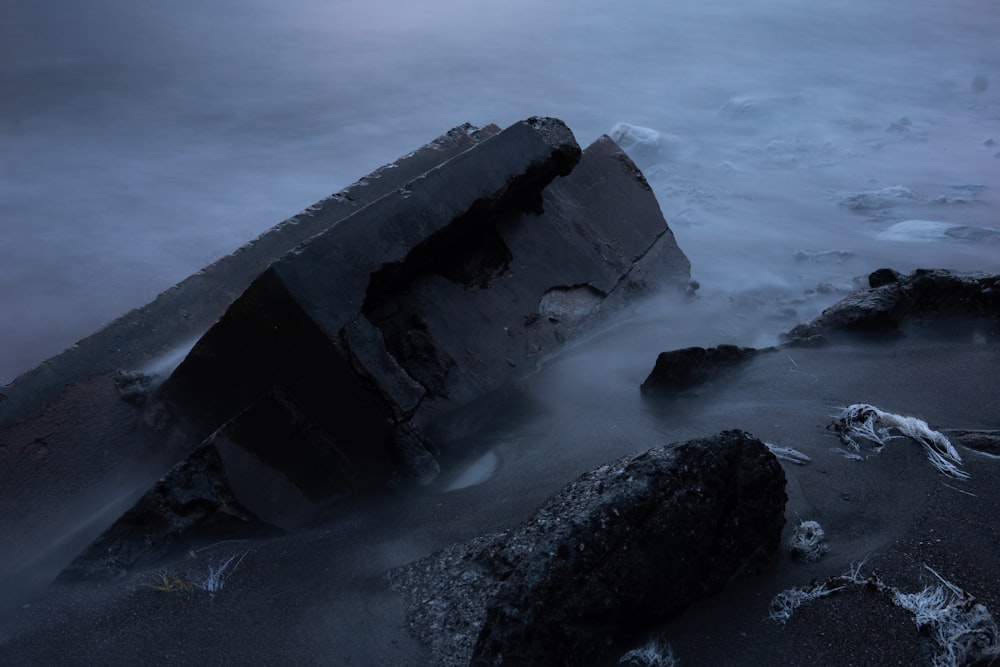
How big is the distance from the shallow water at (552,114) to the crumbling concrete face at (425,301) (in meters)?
0.54

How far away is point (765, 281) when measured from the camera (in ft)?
17.0

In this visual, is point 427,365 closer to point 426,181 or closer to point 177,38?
point 426,181

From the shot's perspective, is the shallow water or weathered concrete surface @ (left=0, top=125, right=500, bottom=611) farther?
the shallow water

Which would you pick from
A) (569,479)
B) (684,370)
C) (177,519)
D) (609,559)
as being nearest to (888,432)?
(684,370)

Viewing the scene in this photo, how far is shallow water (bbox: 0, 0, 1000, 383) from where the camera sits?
18.8 feet

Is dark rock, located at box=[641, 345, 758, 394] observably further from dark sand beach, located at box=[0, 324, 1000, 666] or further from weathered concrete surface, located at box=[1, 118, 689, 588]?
weathered concrete surface, located at box=[1, 118, 689, 588]

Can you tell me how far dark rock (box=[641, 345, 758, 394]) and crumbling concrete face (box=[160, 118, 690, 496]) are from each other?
431 mm

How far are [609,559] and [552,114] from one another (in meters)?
7.69

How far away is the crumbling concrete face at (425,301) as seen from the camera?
2.37 meters

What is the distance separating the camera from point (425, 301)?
9.36 ft

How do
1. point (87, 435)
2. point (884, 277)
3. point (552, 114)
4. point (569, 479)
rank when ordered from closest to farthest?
point (569, 479), point (87, 435), point (884, 277), point (552, 114)

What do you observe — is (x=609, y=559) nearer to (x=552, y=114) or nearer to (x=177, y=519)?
(x=177, y=519)

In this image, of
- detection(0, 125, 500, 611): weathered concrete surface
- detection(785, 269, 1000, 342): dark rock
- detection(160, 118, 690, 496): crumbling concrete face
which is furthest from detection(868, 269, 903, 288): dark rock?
detection(0, 125, 500, 611): weathered concrete surface

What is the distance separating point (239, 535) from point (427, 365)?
79 centimetres
